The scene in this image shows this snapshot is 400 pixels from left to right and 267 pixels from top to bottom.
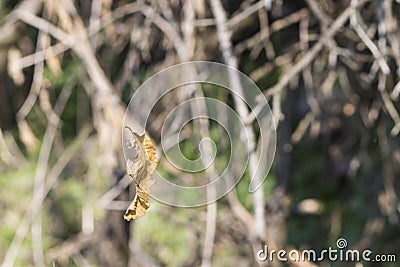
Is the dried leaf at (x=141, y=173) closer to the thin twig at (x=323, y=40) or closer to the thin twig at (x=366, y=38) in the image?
the thin twig at (x=323, y=40)

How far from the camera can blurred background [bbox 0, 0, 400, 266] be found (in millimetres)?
1600

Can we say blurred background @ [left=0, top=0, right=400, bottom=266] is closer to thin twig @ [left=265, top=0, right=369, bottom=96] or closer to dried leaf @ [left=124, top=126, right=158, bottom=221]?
thin twig @ [left=265, top=0, right=369, bottom=96]

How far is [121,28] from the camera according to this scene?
1.83 m

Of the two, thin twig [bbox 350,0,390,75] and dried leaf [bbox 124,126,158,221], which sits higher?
thin twig [bbox 350,0,390,75]

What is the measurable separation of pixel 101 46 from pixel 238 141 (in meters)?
0.40

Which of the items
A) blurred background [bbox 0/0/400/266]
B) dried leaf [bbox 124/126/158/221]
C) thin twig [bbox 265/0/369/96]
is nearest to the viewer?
dried leaf [bbox 124/126/158/221]

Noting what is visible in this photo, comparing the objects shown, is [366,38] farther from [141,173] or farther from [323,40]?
[141,173]

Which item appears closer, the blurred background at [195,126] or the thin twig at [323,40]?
the thin twig at [323,40]

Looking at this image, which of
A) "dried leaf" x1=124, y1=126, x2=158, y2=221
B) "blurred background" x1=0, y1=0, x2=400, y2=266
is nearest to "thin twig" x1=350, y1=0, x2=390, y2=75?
"blurred background" x1=0, y1=0, x2=400, y2=266

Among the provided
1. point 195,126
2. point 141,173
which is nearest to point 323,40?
point 195,126

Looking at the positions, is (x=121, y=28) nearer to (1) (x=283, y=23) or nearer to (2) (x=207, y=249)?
(1) (x=283, y=23)

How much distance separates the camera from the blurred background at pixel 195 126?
1600 millimetres

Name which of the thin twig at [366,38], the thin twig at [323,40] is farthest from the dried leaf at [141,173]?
the thin twig at [366,38]

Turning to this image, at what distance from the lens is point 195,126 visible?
1.64 metres
